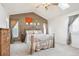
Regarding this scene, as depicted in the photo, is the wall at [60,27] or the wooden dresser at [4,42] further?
the wall at [60,27]

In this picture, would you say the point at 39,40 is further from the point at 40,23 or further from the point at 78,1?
the point at 78,1

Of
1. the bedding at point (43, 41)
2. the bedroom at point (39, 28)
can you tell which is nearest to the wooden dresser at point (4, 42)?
the bedroom at point (39, 28)

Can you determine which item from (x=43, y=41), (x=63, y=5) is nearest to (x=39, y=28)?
(x=43, y=41)

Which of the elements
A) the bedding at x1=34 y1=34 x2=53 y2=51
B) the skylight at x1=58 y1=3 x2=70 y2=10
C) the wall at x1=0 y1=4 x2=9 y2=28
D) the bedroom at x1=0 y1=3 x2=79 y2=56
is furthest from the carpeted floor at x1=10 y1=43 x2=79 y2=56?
the skylight at x1=58 y1=3 x2=70 y2=10

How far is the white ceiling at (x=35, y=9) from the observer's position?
2.25m

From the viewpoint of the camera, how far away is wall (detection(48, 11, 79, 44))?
2.36 m

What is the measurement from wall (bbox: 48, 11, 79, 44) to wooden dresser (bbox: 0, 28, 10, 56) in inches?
32.0

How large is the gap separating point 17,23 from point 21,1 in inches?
16.4

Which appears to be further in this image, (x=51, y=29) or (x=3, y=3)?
(x=51, y=29)

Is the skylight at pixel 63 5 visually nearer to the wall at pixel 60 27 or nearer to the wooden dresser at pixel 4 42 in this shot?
the wall at pixel 60 27

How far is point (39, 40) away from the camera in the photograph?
238 centimetres

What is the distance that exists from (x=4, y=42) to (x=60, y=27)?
1.10 meters

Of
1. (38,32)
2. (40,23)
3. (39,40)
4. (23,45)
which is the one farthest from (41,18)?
(23,45)

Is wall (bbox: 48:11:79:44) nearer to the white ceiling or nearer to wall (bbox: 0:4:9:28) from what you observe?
the white ceiling
